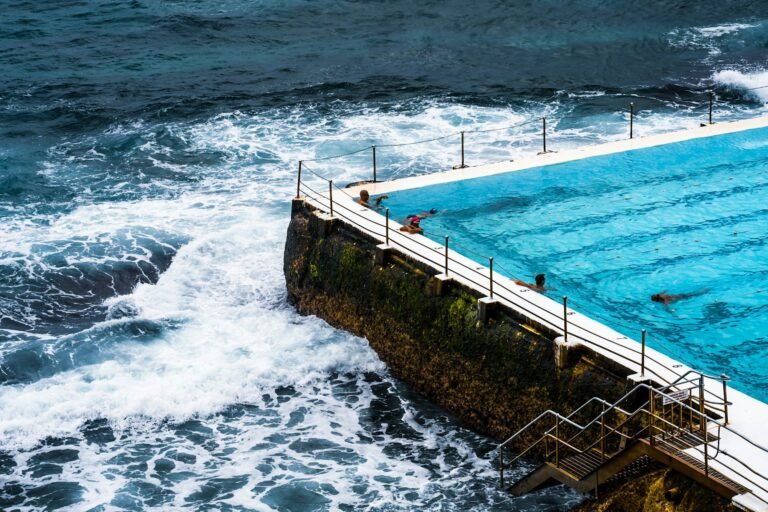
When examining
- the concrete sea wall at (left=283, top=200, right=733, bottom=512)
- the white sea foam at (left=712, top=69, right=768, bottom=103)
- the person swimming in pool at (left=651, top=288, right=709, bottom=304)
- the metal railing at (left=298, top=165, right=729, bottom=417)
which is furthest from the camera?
the white sea foam at (left=712, top=69, right=768, bottom=103)

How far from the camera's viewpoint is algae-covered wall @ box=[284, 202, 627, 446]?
12.6 meters

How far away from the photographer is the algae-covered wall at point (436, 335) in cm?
1257

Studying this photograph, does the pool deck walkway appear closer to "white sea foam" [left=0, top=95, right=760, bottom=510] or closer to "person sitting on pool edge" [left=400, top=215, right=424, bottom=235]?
"person sitting on pool edge" [left=400, top=215, right=424, bottom=235]

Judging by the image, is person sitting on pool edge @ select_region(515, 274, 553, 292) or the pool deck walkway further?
person sitting on pool edge @ select_region(515, 274, 553, 292)

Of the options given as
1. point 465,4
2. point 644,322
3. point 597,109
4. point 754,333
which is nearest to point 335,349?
point 644,322

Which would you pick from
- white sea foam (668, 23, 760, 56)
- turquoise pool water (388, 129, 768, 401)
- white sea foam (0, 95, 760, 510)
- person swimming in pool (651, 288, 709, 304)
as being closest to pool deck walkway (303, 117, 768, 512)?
turquoise pool water (388, 129, 768, 401)

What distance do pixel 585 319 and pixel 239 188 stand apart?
43.8 ft

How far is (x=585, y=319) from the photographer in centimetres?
1309

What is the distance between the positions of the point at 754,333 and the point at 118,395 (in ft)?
29.4

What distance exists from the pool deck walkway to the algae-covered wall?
8.9 inches

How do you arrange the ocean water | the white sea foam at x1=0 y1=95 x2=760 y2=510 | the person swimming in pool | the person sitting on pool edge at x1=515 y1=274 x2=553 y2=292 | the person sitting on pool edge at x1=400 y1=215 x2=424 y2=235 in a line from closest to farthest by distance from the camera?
1. the white sea foam at x1=0 y1=95 x2=760 y2=510
2. the ocean water
3. the person sitting on pool edge at x1=515 y1=274 x2=553 y2=292
4. the person swimming in pool
5. the person sitting on pool edge at x1=400 y1=215 x2=424 y2=235

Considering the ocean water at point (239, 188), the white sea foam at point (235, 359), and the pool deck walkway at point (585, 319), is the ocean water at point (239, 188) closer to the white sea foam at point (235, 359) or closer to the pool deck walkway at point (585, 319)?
the white sea foam at point (235, 359)

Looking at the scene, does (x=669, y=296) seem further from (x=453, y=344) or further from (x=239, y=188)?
(x=239, y=188)

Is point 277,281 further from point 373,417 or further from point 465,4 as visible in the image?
point 465,4
